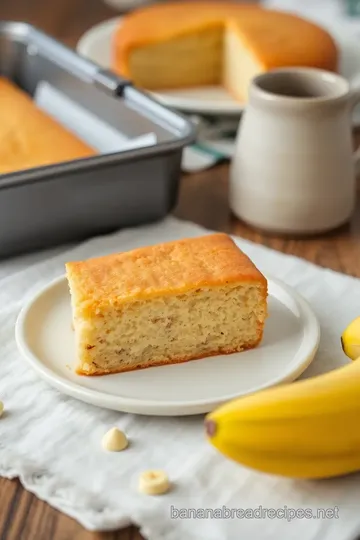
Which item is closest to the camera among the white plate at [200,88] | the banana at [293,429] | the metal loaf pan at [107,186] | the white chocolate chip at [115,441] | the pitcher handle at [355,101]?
the banana at [293,429]

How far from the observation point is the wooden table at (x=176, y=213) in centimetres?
76

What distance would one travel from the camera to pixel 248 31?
1.67 meters

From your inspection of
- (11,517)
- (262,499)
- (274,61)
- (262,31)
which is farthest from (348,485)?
(262,31)

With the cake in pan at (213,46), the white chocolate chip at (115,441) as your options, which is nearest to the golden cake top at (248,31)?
the cake in pan at (213,46)

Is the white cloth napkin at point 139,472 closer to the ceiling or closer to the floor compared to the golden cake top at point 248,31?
closer to the floor

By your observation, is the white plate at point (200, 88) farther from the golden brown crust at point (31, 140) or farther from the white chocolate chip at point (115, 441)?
the white chocolate chip at point (115, 441)

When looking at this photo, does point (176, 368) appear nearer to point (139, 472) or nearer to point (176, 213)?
point (139, 472)

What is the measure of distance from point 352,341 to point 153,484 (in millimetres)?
252

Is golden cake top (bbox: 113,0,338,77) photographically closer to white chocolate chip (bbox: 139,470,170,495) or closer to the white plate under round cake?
the white plate under round cake

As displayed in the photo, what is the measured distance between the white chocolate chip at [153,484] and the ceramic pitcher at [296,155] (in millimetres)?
550

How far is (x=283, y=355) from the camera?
0.95 metres

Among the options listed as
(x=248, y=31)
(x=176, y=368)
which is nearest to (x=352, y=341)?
(x=176, y=368)

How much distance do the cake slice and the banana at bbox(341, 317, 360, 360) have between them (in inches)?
3.7

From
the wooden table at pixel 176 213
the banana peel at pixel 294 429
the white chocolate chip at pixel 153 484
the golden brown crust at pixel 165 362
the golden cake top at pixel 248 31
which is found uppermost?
the banana peel at pixel 294 429
